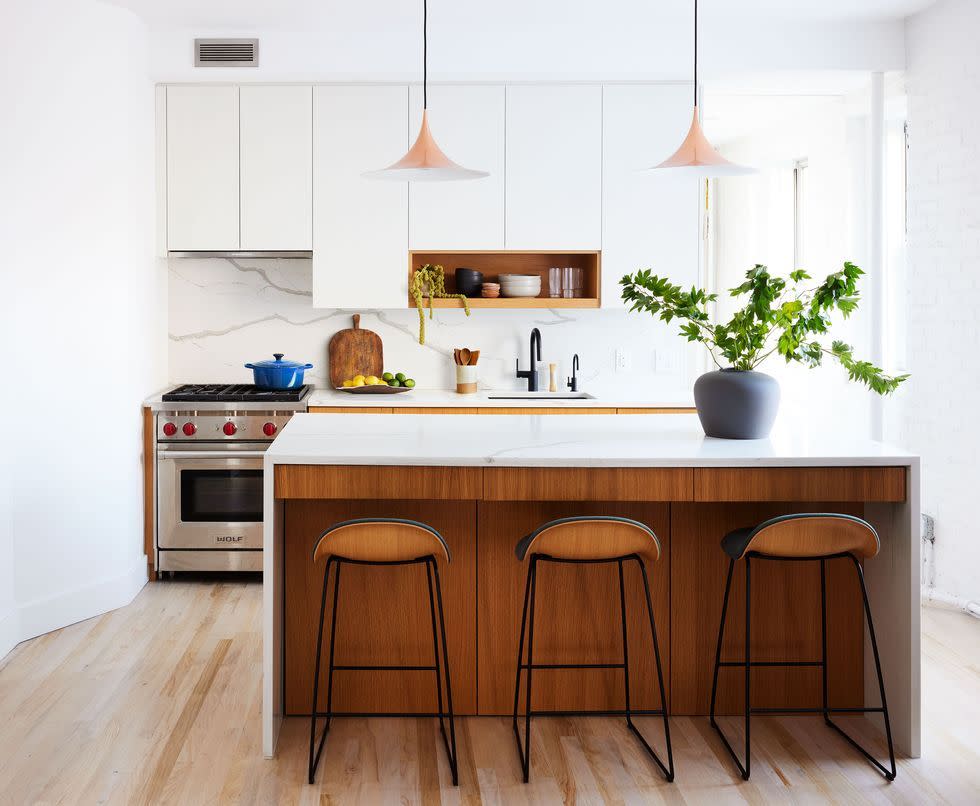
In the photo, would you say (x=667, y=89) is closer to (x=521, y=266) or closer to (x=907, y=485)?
(x=521, y=266)

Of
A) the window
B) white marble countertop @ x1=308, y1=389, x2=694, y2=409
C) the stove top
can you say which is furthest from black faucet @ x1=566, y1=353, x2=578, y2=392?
the window

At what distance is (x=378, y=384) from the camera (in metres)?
5.32

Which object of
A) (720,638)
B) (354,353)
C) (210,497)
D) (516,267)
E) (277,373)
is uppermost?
(516,267)

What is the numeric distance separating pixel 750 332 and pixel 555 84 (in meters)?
2.37

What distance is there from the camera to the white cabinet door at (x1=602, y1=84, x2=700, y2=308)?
5.12 metres

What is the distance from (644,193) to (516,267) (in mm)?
834

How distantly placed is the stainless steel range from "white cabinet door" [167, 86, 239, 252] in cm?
91

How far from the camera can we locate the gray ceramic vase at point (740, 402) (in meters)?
3.27

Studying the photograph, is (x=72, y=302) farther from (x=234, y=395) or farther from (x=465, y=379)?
(x=465, y=379)

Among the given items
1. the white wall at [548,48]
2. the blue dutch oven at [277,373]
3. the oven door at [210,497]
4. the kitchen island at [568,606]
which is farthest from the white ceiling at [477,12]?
the kitchen island at [568,606]

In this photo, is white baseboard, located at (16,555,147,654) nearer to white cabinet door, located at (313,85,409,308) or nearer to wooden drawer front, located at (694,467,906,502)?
white cabinet door, located at (313,85,409,308)

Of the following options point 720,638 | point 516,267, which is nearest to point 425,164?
point 720,638

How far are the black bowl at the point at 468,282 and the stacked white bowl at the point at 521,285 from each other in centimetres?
14

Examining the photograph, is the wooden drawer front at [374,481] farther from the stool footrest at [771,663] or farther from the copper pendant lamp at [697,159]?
the copper pendant lamp at [697,159]
